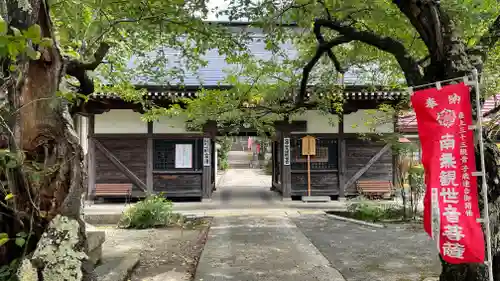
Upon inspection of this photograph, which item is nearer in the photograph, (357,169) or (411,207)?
(411,207)

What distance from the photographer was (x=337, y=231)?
7473 millimetres

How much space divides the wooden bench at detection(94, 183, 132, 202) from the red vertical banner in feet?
32.0

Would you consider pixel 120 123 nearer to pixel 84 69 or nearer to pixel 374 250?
pixel 84 69

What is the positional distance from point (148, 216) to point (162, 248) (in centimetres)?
181

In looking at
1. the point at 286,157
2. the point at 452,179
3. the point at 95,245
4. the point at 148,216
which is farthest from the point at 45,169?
the point at 286,157

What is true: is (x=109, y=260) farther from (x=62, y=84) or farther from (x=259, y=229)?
(x=259, y=229)

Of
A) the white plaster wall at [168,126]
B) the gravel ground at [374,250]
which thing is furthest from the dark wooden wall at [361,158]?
the white plaster wall at [168,126]

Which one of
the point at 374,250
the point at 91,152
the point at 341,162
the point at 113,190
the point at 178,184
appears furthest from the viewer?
the point at 341,162

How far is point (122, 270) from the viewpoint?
452cm

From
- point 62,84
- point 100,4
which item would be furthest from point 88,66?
point 62,84

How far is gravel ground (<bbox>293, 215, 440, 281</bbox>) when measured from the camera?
4789 millimetres

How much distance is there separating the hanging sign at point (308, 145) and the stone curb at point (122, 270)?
279 inches

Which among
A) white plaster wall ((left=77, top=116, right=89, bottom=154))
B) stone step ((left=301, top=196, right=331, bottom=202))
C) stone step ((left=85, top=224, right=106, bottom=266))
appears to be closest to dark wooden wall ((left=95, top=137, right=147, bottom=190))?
white plaster wall ((left=77, top=116, right=89, bottom=154))

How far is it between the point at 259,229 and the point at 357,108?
551 centimetres
